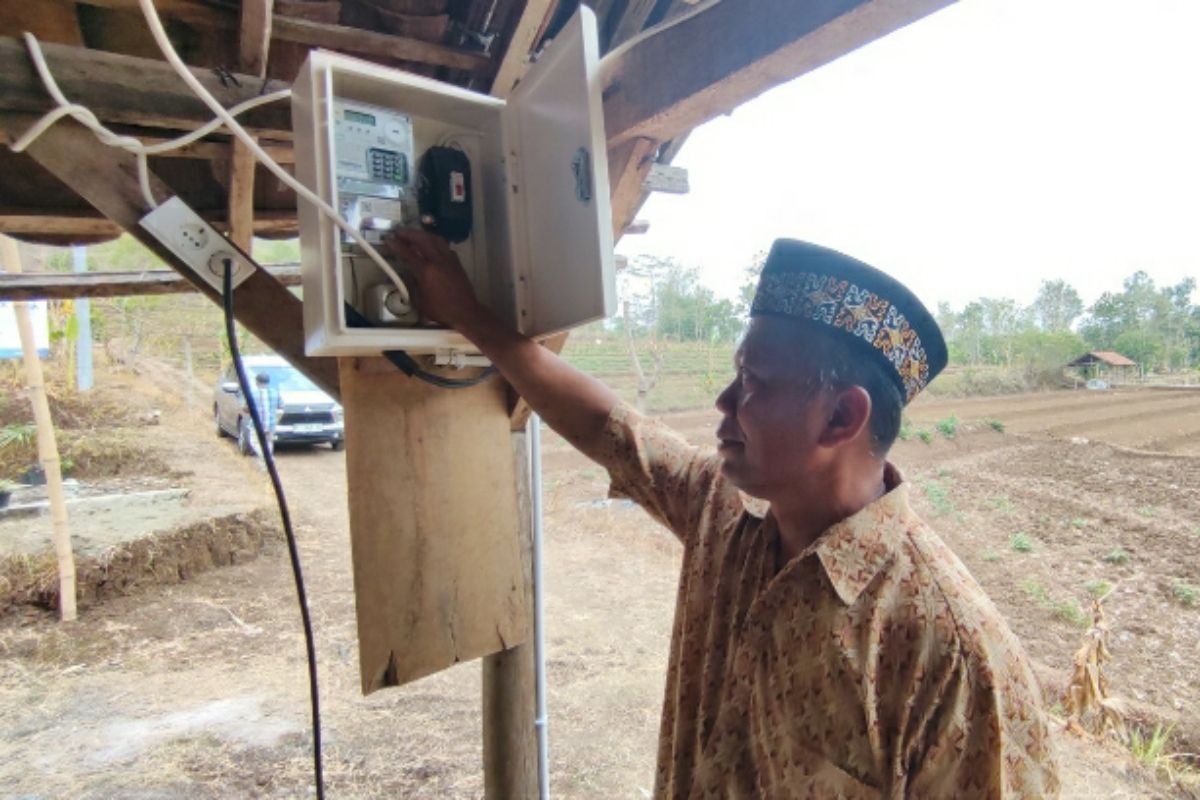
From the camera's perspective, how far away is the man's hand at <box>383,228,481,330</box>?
36.1 inches

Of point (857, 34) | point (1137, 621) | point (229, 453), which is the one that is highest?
point (857, 34)

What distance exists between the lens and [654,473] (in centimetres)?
112

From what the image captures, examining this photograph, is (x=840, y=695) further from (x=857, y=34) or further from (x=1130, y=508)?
(x=1130, y=508)

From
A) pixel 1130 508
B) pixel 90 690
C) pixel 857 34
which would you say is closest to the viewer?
pixel 857 34

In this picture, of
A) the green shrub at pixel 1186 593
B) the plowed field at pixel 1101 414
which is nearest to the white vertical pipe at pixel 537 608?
the green shrub at pixel 1186 593

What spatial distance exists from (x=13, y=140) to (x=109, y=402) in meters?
11.3

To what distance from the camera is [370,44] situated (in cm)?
116

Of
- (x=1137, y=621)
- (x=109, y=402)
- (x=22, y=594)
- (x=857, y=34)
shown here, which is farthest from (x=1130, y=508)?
(x=109, y=402)

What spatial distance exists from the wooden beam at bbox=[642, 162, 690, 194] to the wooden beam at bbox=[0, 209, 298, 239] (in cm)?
106

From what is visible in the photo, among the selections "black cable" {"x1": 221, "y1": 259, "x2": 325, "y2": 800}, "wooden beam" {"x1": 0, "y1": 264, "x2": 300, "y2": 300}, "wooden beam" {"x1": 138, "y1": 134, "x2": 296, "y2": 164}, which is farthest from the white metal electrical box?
"wooden beam" {"x1": 0, "y1": 264, "x2": 300, "y2": 300}

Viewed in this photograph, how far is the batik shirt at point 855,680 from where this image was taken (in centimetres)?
69

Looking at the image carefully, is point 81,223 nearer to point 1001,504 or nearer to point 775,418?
point 775,418

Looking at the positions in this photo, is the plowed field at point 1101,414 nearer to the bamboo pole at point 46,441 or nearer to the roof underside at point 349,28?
the roof underside at point 349,28

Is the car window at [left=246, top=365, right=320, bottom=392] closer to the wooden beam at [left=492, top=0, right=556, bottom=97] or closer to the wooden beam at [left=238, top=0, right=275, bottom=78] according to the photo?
the wooden beam at [left=238, top=0, right=275, bottom=78]
